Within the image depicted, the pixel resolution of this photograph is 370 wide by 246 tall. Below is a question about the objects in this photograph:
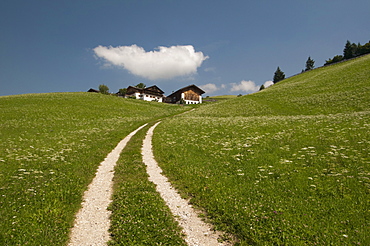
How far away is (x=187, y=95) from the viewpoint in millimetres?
122688

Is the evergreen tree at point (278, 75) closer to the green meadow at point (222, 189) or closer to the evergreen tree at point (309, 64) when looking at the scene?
the evergreen tree at point (309, 64)

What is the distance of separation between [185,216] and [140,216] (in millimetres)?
1914

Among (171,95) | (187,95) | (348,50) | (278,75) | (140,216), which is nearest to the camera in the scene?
(140,216)

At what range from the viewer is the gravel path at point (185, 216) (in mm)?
6766

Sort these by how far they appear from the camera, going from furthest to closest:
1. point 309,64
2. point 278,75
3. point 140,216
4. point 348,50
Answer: point 278,75 < point 309,64 < point 348,50 < point 140,216

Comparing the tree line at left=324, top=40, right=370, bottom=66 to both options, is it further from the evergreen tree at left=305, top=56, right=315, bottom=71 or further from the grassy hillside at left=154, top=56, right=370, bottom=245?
the grassy hillside at left=154, top=56, right=370, bottom=245

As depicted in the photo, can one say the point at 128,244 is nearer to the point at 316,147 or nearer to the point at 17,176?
the point at 17,176

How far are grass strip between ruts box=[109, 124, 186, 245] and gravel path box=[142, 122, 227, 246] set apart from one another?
0.30 metres

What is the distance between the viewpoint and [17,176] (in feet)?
38.2

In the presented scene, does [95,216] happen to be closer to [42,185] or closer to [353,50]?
[42,185]

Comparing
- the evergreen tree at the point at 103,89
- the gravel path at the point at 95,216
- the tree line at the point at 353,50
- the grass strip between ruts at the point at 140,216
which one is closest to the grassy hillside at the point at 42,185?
the gravel path at the point at 95,216

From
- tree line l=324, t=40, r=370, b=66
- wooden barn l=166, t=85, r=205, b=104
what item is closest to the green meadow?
wooden barn l=166, t=85, r=205, b=104

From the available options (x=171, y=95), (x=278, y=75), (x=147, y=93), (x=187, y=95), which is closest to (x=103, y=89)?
(x=147, y=93)

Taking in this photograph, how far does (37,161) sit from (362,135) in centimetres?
2684
